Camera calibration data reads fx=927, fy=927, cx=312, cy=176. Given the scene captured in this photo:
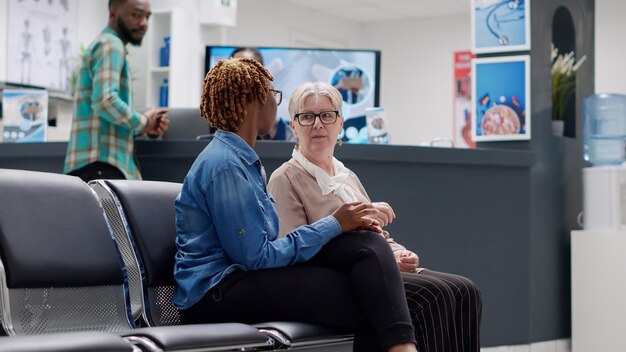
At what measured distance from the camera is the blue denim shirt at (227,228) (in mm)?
2176

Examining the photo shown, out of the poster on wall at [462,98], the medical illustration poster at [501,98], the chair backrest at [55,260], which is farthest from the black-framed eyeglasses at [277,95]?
the poster on wall at [462,98]

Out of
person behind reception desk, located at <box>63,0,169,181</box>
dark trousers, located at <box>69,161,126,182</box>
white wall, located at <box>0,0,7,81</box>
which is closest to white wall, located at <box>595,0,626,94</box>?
white wall, located at <box>0,0,7,81</box>

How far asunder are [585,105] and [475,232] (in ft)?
4.32

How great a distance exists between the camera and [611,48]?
30.9 feet

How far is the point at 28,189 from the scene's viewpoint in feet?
7.19

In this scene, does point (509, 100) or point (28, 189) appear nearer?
point (28, 189)

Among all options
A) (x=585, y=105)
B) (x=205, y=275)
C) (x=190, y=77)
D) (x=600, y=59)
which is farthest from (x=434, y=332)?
(x=600, y=59)

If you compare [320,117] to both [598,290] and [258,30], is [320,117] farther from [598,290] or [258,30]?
[258,30]

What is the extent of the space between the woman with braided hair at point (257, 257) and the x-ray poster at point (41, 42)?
5.26m

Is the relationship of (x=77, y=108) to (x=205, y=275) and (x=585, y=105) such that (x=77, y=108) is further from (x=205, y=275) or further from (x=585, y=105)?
(x=585, y=105)

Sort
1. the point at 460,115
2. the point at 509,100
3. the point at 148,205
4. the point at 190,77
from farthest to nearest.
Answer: the point at 460,115
the point at 190,77
the point at 509,100
the point at 148,205

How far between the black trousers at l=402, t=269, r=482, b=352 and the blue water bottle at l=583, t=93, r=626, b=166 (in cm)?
270

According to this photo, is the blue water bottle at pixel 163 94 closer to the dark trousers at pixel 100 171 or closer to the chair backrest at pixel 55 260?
the dark trousers at pixel 100 171

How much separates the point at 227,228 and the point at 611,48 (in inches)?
317
